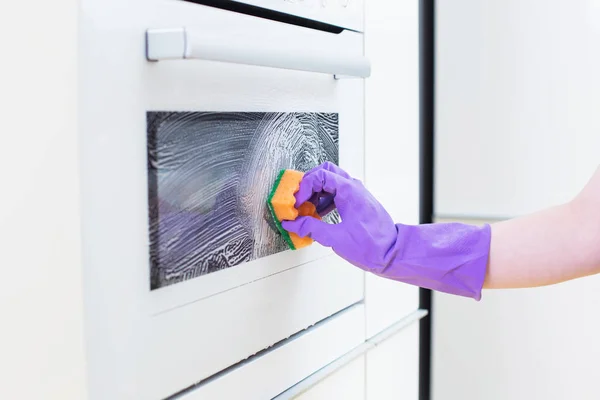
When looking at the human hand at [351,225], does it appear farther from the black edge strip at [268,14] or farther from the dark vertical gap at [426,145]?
the dark vertical gap at [426,145]

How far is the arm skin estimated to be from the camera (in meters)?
0.75

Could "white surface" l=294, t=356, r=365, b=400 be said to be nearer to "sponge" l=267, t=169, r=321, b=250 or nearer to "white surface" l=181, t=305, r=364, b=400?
"white surface" l=181, t=305, r=364, b=400

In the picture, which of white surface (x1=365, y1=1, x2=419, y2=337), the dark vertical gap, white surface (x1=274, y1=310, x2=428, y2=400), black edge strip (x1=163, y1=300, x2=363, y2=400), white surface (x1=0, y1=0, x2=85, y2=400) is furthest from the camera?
the dark vertical gap

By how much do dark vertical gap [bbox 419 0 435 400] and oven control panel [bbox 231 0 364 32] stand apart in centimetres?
46

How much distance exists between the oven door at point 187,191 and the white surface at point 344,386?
0.30 ft

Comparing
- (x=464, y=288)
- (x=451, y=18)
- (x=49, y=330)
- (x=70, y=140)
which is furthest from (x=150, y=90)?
(x=451, y=18)

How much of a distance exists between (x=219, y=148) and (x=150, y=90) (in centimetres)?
11

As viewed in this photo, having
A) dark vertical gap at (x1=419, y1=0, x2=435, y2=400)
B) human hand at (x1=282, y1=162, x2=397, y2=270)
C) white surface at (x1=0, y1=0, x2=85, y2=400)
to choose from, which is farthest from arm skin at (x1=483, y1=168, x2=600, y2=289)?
dark vertical gap at (x1=419, y1=0, x2=435, y2=400)

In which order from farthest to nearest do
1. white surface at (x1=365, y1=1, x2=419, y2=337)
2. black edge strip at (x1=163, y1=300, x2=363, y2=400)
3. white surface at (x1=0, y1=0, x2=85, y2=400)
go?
white surface at (x1=365, y1=1, x2=419, y2=337) < black edge strip at (x1=163, y1=300, x2=363, y2=400) < white surface at (x1=0, y1=0, x2=85, y2=400)

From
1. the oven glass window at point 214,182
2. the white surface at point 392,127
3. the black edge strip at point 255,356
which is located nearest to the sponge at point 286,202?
the oven glass window at point 214,182

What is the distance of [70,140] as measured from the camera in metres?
0.55

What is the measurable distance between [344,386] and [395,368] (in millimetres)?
204

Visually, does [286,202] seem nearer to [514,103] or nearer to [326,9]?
[326,9]

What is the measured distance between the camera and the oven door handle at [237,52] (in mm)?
587
